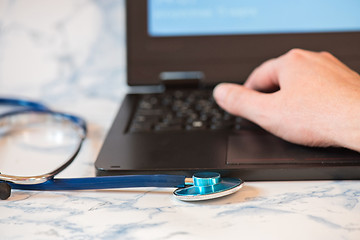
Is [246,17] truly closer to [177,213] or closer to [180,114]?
[180,114]

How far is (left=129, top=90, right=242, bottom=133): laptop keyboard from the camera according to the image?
612 mm

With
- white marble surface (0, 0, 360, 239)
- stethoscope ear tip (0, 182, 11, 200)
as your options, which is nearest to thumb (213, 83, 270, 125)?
white marble surface (0, 0, 360, 239)

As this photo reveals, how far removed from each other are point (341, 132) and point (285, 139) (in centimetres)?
7

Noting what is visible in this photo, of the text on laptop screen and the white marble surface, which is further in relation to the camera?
the text on laptop screen

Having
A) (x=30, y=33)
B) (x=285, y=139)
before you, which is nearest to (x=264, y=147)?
(x=285, y=139)

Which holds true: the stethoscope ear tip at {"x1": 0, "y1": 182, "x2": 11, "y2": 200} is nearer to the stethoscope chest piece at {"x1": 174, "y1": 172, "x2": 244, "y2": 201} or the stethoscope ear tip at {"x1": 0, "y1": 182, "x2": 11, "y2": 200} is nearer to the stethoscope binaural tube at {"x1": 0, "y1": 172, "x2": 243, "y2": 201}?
the stethoscope binaural tube at {"x1": 0, "y1": 172, "x2": 243, "y2": 201}

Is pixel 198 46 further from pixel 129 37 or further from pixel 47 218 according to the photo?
pixel 47 218

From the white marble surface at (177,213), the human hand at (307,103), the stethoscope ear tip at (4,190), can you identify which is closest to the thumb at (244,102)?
the human hand at (307,103)

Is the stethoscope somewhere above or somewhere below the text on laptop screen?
below

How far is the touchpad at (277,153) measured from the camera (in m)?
0.50

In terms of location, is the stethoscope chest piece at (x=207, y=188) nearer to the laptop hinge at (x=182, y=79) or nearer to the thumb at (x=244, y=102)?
the thumb at (x=244, y=102)

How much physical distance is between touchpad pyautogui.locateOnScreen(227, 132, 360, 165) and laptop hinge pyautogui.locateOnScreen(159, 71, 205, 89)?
22 centimetres

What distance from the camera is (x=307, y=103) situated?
534 mm

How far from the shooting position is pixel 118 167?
0.50 meters
